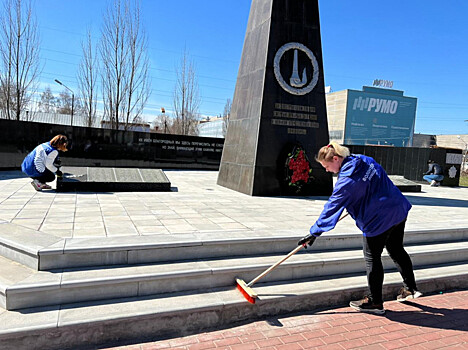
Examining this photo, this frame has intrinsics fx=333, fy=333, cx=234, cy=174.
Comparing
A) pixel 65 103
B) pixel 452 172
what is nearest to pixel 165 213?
pixel 452 172

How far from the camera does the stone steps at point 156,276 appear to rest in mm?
3193

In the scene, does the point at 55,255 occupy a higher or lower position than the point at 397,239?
lower

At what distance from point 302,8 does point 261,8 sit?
3.90ft

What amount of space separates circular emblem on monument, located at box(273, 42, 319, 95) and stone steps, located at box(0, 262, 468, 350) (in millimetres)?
6087

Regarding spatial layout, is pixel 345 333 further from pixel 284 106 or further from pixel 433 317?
pixel 284 106

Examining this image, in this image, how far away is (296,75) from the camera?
366 inches

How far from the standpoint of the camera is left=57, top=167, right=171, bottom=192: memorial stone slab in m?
8.23

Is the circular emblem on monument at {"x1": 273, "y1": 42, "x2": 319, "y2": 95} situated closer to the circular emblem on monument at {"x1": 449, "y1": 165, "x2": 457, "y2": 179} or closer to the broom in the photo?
the broom

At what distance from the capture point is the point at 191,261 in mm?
4074

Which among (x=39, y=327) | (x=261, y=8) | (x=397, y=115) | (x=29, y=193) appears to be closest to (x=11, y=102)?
(x=29, y=193)

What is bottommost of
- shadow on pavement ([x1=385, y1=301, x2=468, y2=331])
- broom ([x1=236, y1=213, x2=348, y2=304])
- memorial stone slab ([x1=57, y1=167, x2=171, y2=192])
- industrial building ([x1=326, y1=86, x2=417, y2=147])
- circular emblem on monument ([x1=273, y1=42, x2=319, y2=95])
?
shadow on pavement ([x1=385, y1=301, x2=468, y2=331])

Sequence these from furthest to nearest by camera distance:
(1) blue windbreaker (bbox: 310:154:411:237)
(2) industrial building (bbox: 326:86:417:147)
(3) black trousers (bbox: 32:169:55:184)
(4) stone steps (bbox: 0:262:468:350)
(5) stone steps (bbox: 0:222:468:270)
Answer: (2) industrial building (bbox: 326:86:417:147) → (3) black trousers (bbox: 32:169:55:184) → (5) stone steps (bbox: 0:222:468:270) → (1) blue windbreaker (bbox: 310:154:411:237) → (4) stone steps (bbox: 0:262:468:350)

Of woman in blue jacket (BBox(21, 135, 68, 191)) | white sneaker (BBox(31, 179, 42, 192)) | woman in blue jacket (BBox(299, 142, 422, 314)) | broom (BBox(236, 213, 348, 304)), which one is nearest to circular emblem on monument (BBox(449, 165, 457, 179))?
woman in blue jacket (BBox(299, 142, 422, 314))

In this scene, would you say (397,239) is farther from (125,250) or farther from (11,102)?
(11,102)
